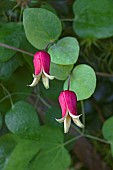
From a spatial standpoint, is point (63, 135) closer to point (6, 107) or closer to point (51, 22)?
point (6, 107)

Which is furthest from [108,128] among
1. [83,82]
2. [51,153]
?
[83,82]

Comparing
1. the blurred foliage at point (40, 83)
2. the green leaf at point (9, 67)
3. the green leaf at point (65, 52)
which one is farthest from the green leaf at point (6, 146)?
the green leaf at point (65, 52)

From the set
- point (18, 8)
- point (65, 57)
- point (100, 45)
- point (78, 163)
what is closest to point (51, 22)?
point (65, 57)

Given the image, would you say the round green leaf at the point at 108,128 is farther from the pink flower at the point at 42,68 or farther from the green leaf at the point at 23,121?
the pink flower at the point at 42,68

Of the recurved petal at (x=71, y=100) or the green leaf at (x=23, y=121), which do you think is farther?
the green leaf at (x=23, y=121)

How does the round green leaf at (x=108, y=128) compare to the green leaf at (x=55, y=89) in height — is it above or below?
below

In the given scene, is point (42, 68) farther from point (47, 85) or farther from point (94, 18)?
point (94, 18)
